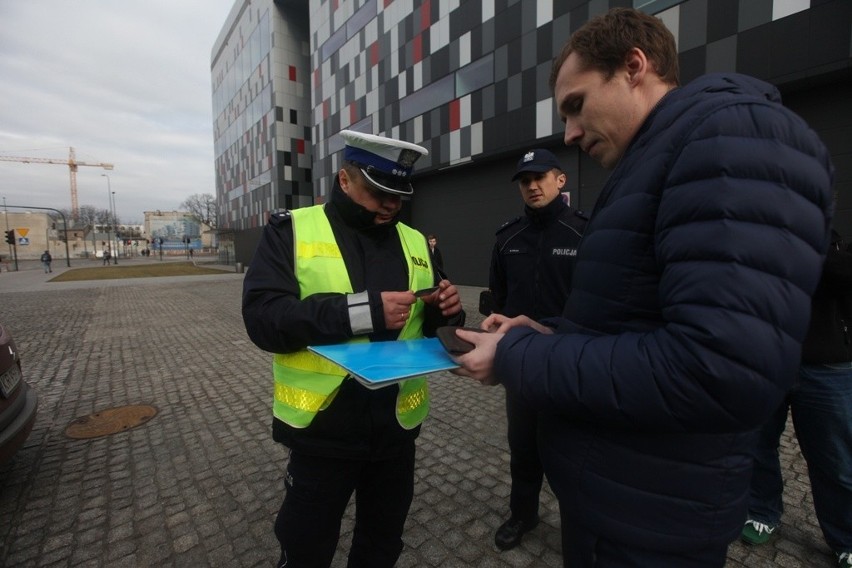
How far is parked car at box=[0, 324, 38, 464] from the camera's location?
9.49 ft

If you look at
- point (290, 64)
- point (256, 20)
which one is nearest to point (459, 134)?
point (290, 64)

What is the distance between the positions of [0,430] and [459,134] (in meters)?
13.9

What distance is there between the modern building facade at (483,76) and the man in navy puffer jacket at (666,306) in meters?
8.98

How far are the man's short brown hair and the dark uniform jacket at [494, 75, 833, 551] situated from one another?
0.13 m

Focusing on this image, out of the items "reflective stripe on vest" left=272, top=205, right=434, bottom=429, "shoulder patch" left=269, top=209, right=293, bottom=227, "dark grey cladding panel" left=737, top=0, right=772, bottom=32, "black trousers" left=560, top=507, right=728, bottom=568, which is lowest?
"black trousers" left=560, top=507, right=728, bottom=568

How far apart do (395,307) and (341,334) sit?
0.21 meters

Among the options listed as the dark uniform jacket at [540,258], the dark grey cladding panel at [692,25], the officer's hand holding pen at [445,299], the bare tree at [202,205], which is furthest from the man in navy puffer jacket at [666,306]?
the bare tree at [202,205]

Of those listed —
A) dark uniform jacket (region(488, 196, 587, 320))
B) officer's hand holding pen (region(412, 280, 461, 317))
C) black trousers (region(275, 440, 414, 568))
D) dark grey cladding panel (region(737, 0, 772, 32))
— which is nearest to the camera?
black trousers (region(275, 440, 414, 568))

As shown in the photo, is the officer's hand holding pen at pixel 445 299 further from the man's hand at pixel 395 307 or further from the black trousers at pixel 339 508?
the black trousers at pixel 339 508

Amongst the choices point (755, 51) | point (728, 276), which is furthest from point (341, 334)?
point (755, 51)

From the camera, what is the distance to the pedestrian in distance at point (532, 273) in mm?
2449

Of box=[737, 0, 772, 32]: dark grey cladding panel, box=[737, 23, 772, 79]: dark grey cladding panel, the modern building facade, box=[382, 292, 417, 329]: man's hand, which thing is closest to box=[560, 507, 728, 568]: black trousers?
box=[382, 292, 417, 329]: man's hand

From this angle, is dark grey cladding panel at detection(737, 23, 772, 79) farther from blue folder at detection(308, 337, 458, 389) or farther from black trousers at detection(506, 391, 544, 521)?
blue folder at detection(308, 337, 458, 389)

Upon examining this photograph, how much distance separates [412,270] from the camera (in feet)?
6.21
